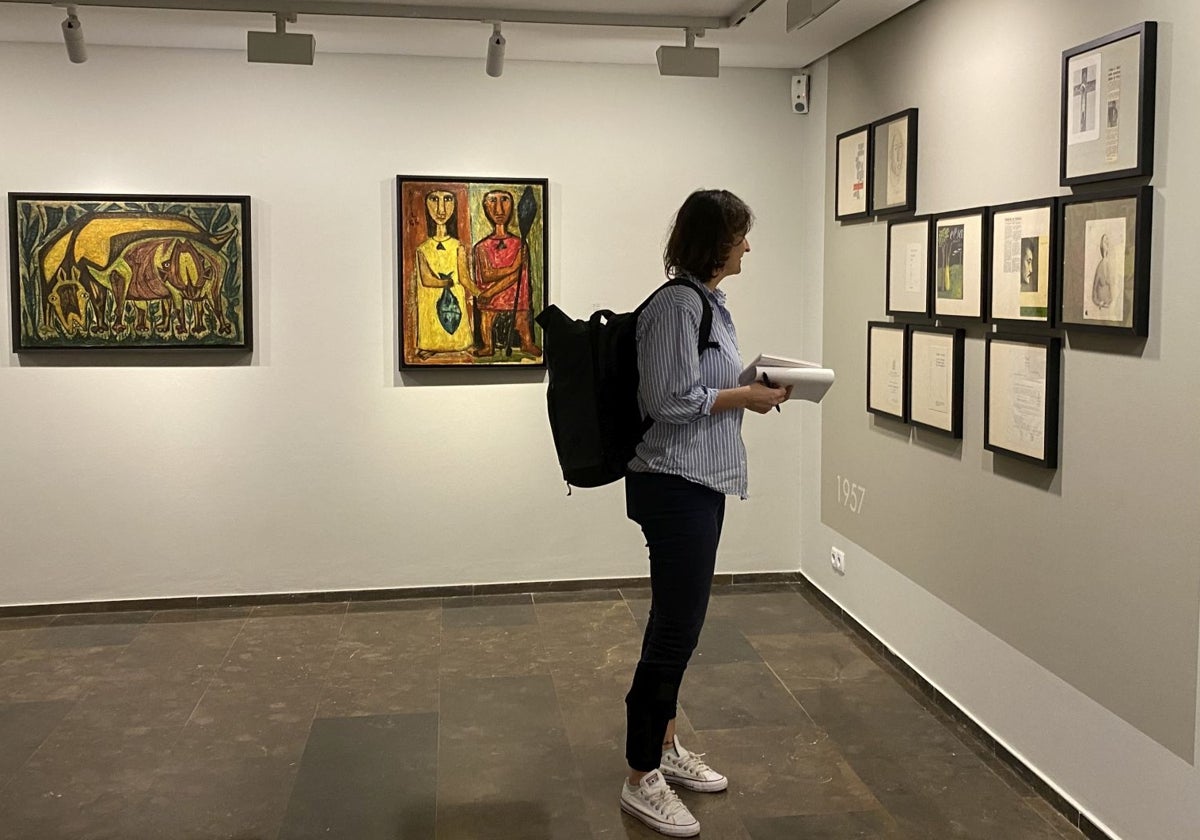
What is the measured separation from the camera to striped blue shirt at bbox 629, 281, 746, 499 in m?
2.93

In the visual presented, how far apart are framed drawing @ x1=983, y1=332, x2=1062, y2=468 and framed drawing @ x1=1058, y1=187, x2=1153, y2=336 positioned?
0.14 m

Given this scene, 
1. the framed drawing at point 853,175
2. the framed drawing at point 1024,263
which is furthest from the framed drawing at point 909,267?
the framed drawing at point 1024,263

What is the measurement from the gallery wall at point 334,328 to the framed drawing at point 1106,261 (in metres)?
2.46

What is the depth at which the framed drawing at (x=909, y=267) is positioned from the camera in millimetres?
4078

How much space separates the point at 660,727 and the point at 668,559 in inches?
18.6

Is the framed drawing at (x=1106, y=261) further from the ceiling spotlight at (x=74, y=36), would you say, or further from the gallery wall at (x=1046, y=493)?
the ceiling spotlight at (x=74, y=36)

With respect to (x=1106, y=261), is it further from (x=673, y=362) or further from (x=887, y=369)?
(x=887, y=369)

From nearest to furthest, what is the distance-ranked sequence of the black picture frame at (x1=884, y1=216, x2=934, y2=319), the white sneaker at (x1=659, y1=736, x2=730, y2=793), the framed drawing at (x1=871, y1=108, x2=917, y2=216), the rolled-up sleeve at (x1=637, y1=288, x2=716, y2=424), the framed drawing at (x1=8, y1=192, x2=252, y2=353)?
the rolled-up sleeve at (x1=637, y1=288, x2=716, y2=424)
the white sneaker at (x1=659, y1=736, x2=730, y2=793)
the black picture frame at (x1=884, y1=216, x2=934, y2=319)
the framed drawing at (x1=871, y1=108, x2=917, y2=216)
the framed drawing at (x1=8, y1=192, x2=252, y2=353)

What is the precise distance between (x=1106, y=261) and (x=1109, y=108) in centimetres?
37

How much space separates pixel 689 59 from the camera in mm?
4594

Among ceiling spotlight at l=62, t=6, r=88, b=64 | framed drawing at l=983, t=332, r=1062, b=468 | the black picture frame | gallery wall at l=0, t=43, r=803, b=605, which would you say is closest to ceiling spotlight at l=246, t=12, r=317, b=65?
ceiling spotlight at l=62, t=6, r=88, b=64

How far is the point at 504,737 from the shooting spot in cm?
376

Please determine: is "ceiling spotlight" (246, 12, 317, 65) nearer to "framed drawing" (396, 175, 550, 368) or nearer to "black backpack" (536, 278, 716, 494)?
"framed drawing" (396, 175, 550, 368)

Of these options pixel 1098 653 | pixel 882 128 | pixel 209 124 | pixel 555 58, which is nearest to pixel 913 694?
pixel 1098 653
